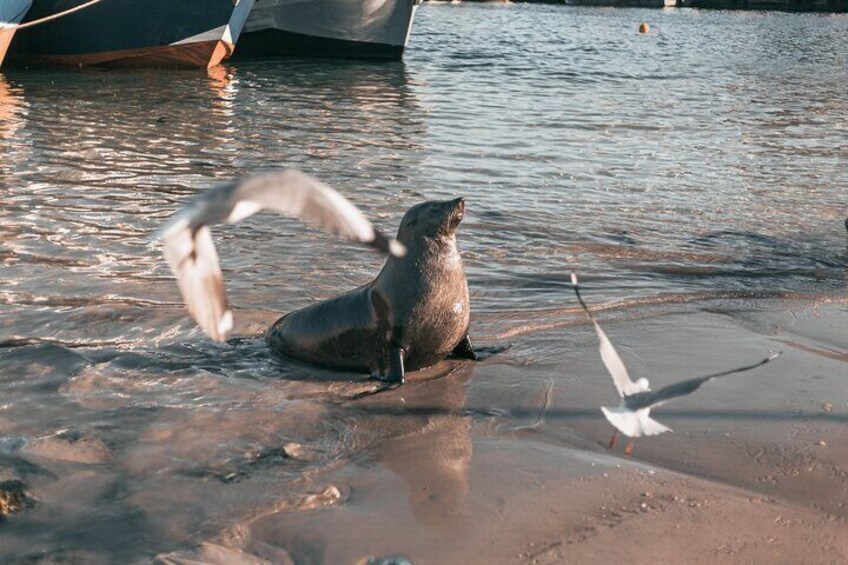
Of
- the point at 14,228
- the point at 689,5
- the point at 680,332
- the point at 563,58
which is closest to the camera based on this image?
the point at 680,332

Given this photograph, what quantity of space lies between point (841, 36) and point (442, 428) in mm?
42620

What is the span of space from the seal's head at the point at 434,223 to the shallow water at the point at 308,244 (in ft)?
2.17

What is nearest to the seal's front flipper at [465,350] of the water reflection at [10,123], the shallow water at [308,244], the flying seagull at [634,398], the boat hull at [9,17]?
the shallow water at [308,244]

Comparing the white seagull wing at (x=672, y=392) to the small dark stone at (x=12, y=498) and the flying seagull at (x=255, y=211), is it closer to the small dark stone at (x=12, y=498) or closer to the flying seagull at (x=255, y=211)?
the flying seagull at (x=255, y=211)

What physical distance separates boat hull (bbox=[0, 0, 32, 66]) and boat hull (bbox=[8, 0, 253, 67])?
961 millimetres

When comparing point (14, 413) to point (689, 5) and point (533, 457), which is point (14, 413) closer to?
point (533, 457)

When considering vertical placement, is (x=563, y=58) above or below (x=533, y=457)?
below

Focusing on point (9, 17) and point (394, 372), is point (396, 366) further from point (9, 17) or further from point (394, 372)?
point (9, 17)

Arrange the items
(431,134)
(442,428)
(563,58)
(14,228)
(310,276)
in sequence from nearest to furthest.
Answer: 1. (442,428)
2. (310,276)
3. (14,228)
4. (431,134)
5. (563,58)

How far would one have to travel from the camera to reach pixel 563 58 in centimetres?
2659

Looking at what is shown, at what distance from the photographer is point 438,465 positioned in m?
3.94

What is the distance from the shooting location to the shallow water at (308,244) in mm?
4004

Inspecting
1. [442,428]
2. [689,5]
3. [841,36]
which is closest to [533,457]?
[442,428]

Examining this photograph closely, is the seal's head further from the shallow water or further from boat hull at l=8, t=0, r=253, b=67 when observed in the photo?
boat hull at l=8, t=0, r=253, b=67
